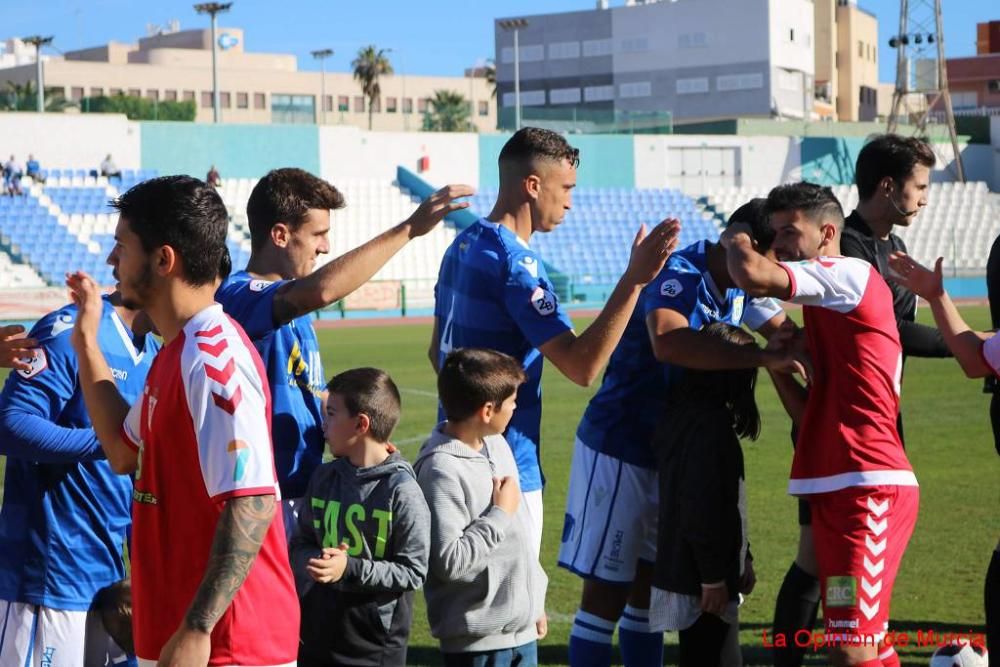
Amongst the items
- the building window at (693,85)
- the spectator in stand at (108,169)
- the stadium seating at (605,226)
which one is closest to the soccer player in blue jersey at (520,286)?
the stadium seating at (605,226)

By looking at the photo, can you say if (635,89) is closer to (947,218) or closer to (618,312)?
(947,218)

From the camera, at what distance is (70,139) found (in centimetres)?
4212

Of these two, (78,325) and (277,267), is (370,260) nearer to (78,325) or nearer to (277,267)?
(277,267)

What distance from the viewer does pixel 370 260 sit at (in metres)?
3.75

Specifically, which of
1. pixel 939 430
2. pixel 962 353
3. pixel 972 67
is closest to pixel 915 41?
pixel 972 67

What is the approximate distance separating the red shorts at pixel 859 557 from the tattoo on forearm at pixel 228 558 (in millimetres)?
2185

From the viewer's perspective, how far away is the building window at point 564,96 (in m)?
87.2

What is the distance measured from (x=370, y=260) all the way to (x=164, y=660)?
140 cm

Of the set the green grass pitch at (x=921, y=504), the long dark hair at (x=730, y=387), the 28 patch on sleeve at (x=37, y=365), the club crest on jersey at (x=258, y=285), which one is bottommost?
the green grass pitch at (x=921, y=504)

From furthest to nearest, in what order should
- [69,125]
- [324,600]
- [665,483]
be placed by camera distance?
[69,125], [665,483], [324,600]

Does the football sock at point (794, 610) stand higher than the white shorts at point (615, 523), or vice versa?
the white shorts at point (615, 523)

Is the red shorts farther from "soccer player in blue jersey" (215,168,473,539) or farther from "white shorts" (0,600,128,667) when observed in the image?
"white shorts" (0,600,128,667)

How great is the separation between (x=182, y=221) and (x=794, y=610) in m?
3.29

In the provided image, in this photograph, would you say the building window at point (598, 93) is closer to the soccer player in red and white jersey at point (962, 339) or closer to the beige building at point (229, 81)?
the beige building at point (229, 81)
